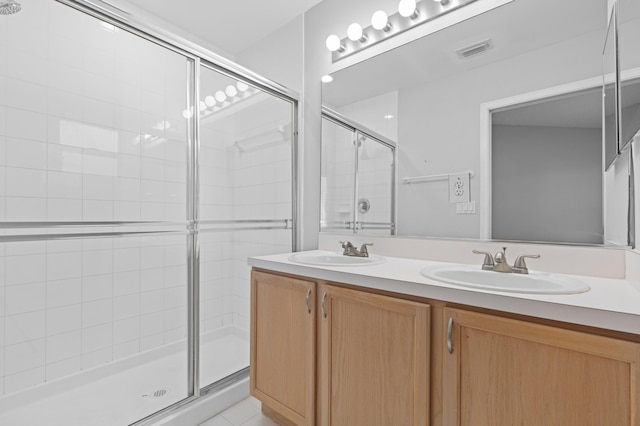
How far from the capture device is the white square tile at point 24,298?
1712mm

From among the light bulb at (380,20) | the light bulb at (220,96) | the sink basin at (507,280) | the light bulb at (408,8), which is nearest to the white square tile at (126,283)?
the light bulb at (220,96)

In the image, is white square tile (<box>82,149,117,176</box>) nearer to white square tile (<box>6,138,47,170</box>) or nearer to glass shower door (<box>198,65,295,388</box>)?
white square tile (<box>6,138,47,170</box>)

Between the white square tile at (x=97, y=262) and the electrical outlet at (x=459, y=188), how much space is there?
2.10 metres

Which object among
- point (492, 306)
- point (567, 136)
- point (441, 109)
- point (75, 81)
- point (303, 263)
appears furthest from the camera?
point (75, 81)

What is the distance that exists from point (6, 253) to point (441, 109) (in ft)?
7.91

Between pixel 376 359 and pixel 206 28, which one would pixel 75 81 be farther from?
pixel 376 359

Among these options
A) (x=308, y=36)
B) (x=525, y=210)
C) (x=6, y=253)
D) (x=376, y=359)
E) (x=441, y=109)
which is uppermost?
(x=308, y=36)

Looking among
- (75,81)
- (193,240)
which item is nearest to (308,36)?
(75,81)

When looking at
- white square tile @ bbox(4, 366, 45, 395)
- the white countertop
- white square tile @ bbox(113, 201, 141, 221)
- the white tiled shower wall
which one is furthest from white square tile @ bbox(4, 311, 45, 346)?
the white countertop

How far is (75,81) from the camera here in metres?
1.86

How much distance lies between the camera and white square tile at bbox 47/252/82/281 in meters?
1.85

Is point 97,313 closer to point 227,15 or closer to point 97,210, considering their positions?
point 97,210

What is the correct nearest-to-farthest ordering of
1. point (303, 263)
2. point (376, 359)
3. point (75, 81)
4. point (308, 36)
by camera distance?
point (376, 359)
point (303, 263)
point (75, 81)
point (308, 36)

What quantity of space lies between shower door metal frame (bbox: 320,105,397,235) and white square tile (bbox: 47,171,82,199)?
156cm
